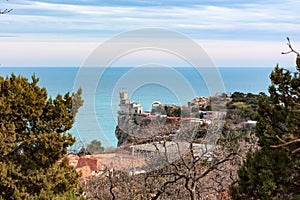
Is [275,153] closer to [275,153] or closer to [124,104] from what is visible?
[275,153]

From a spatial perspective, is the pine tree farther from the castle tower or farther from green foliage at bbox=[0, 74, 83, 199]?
the castle tower

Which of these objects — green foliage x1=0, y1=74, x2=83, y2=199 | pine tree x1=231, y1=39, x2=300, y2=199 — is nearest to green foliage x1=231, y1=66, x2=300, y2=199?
pine tree x1=231, y1=39, x2=300, y2=199

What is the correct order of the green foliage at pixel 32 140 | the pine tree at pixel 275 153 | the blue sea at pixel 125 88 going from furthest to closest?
the blue sea at pixel 125 88, the green foliage at pixel 32 140, the pine tree at pixel 275 153

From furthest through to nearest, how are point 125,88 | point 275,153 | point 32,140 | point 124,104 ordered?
point 124,104 → point 125,88 → point 32,140 → point 275,153

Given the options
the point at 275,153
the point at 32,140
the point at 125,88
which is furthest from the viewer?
the point at 125,88

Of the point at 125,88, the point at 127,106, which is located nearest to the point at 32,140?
the point at 125,88

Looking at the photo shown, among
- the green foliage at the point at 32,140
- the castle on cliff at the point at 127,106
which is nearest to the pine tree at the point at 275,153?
the green foliage at the point at 32,140

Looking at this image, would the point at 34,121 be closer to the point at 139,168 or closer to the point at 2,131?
the point at 2,131

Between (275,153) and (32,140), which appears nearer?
(275,153)

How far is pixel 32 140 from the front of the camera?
17.1 ft

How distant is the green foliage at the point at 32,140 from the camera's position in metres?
5.07

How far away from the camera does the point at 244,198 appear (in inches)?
180

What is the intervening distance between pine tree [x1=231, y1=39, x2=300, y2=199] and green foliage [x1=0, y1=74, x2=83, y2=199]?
2.10 metres

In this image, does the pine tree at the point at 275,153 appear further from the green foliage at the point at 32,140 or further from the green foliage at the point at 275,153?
the green foliage at the point at 32,140
